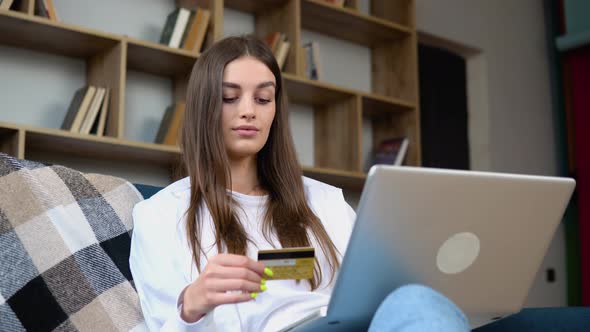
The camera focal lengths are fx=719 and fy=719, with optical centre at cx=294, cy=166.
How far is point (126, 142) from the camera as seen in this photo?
2.58m

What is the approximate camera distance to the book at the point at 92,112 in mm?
2600

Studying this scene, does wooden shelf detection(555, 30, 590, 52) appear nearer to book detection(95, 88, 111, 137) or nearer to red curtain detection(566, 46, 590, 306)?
red curtain detection(566, 46, 590, 306)

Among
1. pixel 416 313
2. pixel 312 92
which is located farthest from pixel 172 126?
pixel 416 313

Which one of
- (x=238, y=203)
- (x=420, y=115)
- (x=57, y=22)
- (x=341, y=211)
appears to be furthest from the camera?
(x=420, y=115)

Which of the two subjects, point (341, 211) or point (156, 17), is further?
point (156, 17)

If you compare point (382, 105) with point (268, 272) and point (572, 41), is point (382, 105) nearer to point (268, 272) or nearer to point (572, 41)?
point (572, 41)

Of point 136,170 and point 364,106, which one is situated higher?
point 364,106

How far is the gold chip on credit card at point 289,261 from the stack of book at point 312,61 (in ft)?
8.02

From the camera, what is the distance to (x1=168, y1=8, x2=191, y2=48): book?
286 cm

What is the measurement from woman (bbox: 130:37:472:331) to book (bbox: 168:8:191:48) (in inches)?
50.1

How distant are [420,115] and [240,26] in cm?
121

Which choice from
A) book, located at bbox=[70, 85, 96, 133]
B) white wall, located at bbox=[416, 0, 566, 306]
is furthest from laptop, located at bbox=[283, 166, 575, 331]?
white wall, located at bbox=[416, 0, 566, 306]

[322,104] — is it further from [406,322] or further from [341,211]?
[406,322]

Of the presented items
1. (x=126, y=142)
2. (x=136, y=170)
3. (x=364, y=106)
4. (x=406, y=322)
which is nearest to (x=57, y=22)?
(x=126, y=142)
